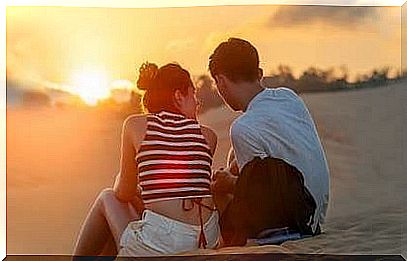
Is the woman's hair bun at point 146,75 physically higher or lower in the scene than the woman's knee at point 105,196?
higher

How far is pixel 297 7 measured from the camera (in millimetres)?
4867

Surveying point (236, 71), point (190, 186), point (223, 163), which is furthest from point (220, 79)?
point (190, 186)

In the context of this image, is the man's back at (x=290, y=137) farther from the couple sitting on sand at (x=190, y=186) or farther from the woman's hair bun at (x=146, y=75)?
the woman's hair bun at (x=146, y=75)

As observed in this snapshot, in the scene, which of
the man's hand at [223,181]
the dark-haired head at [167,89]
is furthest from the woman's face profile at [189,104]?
the man's hand at [223,181]

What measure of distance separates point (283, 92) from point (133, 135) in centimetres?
69

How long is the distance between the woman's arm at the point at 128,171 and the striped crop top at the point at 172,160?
3cm

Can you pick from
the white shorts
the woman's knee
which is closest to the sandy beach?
the woman's knee

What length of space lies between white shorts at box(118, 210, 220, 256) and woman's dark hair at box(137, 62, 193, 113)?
477 millimetres

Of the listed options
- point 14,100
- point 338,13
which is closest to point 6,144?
point 14,100

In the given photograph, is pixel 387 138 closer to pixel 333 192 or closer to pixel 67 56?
pixel 333 192

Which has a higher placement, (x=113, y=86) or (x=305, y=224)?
(x=113, y=86)

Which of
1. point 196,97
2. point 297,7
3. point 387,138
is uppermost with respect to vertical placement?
point 297,7

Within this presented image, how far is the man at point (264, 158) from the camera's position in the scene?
487 cm

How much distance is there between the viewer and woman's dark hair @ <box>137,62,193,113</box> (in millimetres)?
4875
